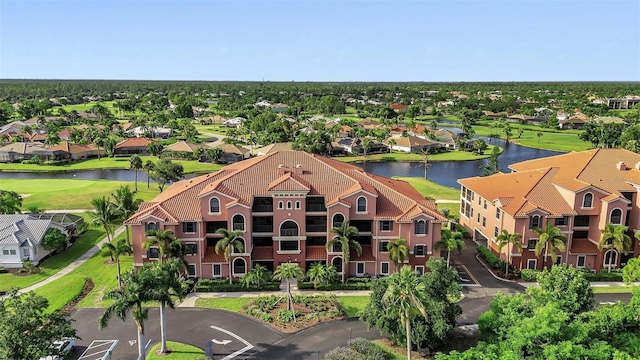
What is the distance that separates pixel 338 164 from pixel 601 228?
31.6m

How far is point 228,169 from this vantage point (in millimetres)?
63531

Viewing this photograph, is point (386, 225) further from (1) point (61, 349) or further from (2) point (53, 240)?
(2) point (53, 240)

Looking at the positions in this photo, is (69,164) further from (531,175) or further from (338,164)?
(531,175)

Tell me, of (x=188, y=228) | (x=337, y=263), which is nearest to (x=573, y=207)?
(x=337, y=263)

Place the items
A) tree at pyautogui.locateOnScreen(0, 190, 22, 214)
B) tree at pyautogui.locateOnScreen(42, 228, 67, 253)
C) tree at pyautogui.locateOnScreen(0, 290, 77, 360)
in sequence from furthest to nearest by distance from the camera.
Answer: tree at pyautogui.locateOnScreen(0, 190, 22, 214), tree at pyautogui.locateOnScreen(42, 228, 67, 253), tree at pyautogui.locateOnScreen(0, 290, 77, 360)

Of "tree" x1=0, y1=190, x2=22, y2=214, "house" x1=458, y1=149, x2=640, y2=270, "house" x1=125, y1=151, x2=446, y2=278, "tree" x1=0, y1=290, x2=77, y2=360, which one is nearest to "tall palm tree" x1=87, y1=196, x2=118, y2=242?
A: "house" x1=125, y1=151, x2=446, y2=278

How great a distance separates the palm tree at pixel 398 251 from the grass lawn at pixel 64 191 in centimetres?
5110

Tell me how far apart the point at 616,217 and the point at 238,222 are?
1680 inches

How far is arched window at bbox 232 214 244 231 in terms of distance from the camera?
172 ft

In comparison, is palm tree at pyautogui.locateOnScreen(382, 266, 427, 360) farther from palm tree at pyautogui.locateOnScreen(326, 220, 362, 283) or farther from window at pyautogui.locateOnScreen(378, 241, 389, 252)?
window at pyautogui.locateOnScreen(378, 241, 389, 252)

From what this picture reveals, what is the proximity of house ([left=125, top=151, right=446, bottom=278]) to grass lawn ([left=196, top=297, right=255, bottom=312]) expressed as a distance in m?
4.64

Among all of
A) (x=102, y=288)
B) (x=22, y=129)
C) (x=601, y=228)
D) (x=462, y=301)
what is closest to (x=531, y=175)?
(x=601, y=228)

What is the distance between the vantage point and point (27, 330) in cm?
2967

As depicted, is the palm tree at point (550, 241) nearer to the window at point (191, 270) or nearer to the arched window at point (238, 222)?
the arched window at point (238, 222)
